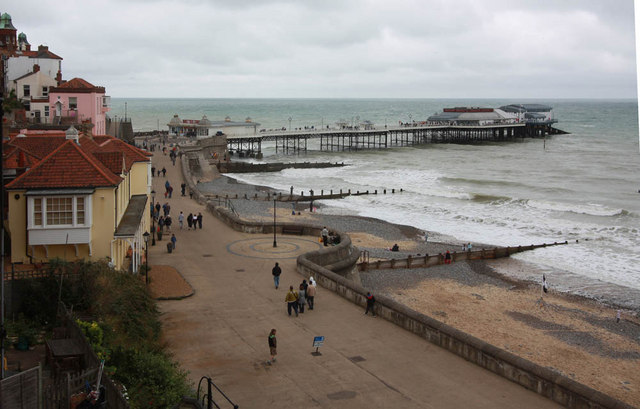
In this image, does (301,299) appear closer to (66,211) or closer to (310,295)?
(310,295)

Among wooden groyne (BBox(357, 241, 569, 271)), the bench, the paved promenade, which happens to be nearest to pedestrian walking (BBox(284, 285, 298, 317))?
the paved promenade

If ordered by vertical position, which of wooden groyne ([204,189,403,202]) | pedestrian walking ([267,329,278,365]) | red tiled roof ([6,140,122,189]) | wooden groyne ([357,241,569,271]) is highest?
red tiled roof ([6,140,122,189])

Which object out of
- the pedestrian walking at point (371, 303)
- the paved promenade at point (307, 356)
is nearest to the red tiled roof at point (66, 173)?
the paved promenade at point (307, 356)

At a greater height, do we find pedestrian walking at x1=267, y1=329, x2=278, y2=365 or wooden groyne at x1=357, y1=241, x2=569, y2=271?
pedestrian walking at x1=267, y1=329, x2=278, y2=365

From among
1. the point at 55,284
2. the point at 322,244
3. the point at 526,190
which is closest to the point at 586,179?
the point at 526,190

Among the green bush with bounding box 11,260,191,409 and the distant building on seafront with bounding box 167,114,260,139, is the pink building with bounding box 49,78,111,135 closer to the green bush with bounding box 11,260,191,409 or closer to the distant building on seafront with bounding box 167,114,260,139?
the green bush with bounding box 11,260,191,409

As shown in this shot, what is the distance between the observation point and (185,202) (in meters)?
41.2

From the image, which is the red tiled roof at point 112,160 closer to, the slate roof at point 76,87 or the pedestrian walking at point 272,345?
the pedestrian walking at point 272,345

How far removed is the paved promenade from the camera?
12.8 m

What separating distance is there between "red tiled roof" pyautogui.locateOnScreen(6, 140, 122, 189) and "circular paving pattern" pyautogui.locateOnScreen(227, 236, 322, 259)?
8034 millimetres

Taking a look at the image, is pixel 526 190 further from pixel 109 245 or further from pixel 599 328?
pixel 109 245

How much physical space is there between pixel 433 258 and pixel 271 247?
10878 millimetres

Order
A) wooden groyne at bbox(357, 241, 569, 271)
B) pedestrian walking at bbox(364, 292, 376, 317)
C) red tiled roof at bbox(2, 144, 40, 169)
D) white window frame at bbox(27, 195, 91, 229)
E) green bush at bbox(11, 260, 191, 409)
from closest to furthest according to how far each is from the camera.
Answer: green bush at bbox(11, 260, 191, 409) < white window frame at bbox(27, 195, 91, 229) < pedestrian walking at bbox(364, 292, 376, 317) < red tiled roof at bbox(2, 144, 40, 169) < wooden groyne at bbox(357, 241, 569, 271)

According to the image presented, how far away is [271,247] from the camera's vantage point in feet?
85.6
